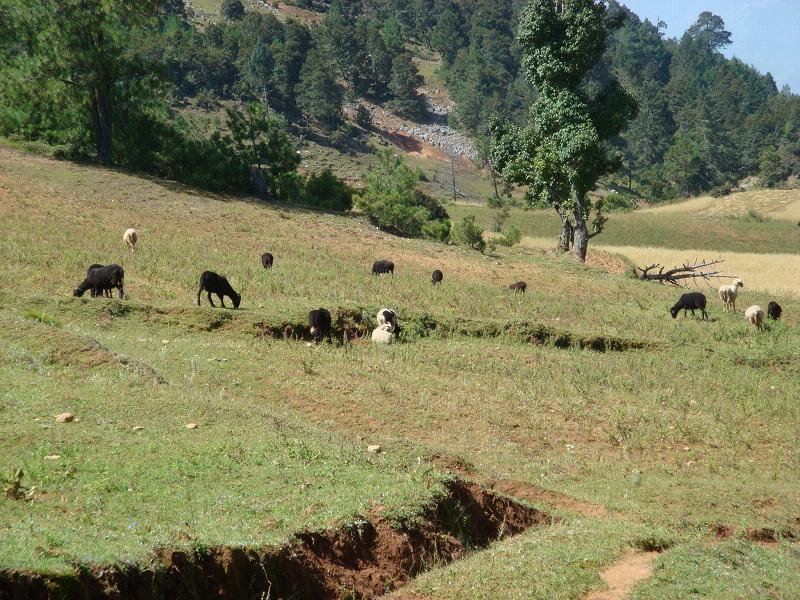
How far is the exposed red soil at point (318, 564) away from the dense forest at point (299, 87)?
34596 mm

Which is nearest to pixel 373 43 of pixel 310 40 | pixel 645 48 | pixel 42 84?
pixel 310 40

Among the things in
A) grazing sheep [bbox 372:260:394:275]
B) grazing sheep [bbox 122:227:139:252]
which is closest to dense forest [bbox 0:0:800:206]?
grazing sheep [bbox 122:227:139:252]

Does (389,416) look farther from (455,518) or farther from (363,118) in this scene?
(363,118)

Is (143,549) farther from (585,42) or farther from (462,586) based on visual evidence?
(585,42)

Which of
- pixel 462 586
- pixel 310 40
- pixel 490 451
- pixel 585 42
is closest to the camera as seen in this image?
pixel 462 586

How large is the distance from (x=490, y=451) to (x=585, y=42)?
29246 millimetres

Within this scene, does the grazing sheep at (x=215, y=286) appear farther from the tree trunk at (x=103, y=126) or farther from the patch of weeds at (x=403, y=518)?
the tree trunk at (x=103, y=126)

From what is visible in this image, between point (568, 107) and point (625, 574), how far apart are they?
108 ft

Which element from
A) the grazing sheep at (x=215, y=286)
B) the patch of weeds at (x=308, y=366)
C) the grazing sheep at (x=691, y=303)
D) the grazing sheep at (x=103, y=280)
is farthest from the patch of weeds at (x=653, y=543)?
the grazing sheep at (x=691, y=303)

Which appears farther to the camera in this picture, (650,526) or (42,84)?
(42,84)

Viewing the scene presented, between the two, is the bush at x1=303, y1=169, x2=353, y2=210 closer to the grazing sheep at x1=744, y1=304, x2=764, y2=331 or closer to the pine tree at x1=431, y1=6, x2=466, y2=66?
the grazing sheep at x1=744, y1=304, x2=764, y2=331

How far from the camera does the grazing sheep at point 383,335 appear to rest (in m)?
21.7

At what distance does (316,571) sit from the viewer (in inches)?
356

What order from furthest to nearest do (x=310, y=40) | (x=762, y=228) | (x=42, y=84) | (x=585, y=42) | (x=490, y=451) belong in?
(x=310, y=40)
(x=762, y=228)
(x=42, y=84)
(x=585, y=42)
(x=490, y=451)
